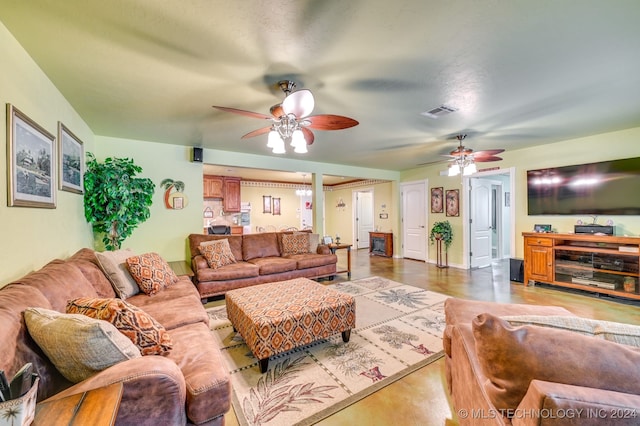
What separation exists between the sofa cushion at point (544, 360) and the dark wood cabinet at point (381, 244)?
21.1 ft

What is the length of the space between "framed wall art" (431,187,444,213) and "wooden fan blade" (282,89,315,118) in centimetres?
511

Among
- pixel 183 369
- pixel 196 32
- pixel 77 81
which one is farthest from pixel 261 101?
pixel 183 369

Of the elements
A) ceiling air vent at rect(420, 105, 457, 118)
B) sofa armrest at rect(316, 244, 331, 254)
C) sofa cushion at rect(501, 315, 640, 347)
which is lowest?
sofa armrest at rect(316, 244, 331, 254)

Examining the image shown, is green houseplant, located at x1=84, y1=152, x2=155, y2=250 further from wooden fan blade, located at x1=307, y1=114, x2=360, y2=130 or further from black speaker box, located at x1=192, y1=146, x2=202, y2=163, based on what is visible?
wooden fan blade, located at x1=307, y1=114, x2=360, y2=130

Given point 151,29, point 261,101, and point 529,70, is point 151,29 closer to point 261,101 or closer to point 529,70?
point 261,101

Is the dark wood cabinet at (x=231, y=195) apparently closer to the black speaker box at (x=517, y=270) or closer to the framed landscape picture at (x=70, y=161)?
the framed landscape picture at (x=70, y=161)

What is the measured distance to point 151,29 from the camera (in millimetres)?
1596

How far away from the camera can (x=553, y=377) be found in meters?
0.78

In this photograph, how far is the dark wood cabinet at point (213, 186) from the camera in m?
6.97

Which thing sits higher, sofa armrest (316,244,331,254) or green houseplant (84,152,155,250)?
green houseplant (84,152,155,250)

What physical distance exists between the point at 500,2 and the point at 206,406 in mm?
2525


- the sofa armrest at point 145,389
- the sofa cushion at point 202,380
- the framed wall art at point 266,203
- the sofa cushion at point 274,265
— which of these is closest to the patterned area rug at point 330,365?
the sofa cushion at point 202,380

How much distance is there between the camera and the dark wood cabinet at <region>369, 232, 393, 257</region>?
23.8 feet

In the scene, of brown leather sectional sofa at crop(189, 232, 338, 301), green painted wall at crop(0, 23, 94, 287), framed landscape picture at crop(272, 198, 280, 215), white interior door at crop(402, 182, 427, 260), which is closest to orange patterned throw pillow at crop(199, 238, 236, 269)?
brown leather sectional sofa at crop(189, 232, 338, 301)
